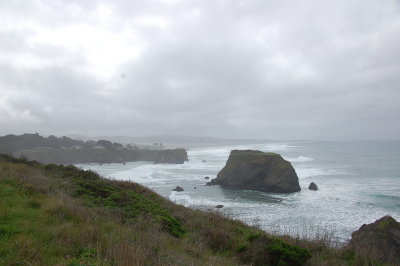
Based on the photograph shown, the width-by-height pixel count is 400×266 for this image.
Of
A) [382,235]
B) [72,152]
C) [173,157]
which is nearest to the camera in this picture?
[382,235]

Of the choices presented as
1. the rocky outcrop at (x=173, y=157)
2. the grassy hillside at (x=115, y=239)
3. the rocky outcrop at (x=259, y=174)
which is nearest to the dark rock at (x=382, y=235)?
the grassy hillside at (x=115, y=239)

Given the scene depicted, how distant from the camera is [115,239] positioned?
550 centimetres

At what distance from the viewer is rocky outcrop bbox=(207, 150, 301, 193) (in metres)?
45.2

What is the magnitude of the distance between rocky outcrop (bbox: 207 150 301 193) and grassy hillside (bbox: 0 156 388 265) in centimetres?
3504

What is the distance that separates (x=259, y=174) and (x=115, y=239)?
149ft

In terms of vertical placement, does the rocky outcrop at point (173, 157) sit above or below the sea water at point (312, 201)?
above

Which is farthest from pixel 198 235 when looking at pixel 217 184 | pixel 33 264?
pixel 217 184

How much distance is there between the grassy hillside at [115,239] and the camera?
4.56 m

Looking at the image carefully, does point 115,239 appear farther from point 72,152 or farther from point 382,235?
point 72,152

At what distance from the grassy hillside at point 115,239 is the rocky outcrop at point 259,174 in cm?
3504

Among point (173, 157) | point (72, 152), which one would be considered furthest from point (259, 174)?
point (72, 152)

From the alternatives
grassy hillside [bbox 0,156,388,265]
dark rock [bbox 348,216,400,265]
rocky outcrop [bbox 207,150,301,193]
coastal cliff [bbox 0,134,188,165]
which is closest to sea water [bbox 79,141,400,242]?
rocky outcrop [bbox 207,150,301,193]

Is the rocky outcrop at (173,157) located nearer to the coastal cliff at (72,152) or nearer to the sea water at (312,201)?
the coastal cliff at (72,152)

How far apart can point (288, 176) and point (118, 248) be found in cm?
4341
